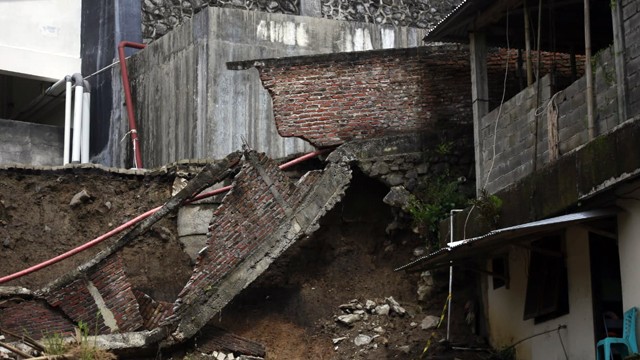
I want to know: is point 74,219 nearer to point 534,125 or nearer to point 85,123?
point 85,123

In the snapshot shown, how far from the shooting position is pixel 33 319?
15375 mm

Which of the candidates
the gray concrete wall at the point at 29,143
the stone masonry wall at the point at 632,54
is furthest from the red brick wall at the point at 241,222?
the gray concrete wall at the point at 29,143

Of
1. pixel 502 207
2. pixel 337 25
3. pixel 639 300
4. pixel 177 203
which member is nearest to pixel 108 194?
pixel 177 203

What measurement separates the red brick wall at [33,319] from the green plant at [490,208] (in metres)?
5.13

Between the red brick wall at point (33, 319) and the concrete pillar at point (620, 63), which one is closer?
the concrete pillar at point (620, 63)

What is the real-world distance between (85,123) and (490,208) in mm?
9009

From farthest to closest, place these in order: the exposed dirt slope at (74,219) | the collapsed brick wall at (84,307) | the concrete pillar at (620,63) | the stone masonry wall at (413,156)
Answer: the exposed dirt slope at (74,219), the stone masonry wall at (413,156), the collapsed brick wall at (84,307), the concrete pillar at (620,63)

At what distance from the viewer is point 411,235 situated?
657 inches

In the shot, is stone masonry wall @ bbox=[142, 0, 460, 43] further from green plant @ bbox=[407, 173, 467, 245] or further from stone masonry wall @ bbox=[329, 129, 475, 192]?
green plant @ bbox=[407, 173, 467, 245]

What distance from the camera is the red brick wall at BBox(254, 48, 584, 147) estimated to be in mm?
17188

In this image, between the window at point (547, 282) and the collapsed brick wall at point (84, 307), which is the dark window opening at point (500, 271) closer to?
the window at point (547, 282)

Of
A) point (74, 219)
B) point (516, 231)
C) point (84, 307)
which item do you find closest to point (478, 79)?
point (516, 231)

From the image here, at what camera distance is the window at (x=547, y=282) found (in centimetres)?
1356

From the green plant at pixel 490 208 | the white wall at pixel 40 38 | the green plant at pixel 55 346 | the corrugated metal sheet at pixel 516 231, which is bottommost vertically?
the green plant at pixel 55 346
